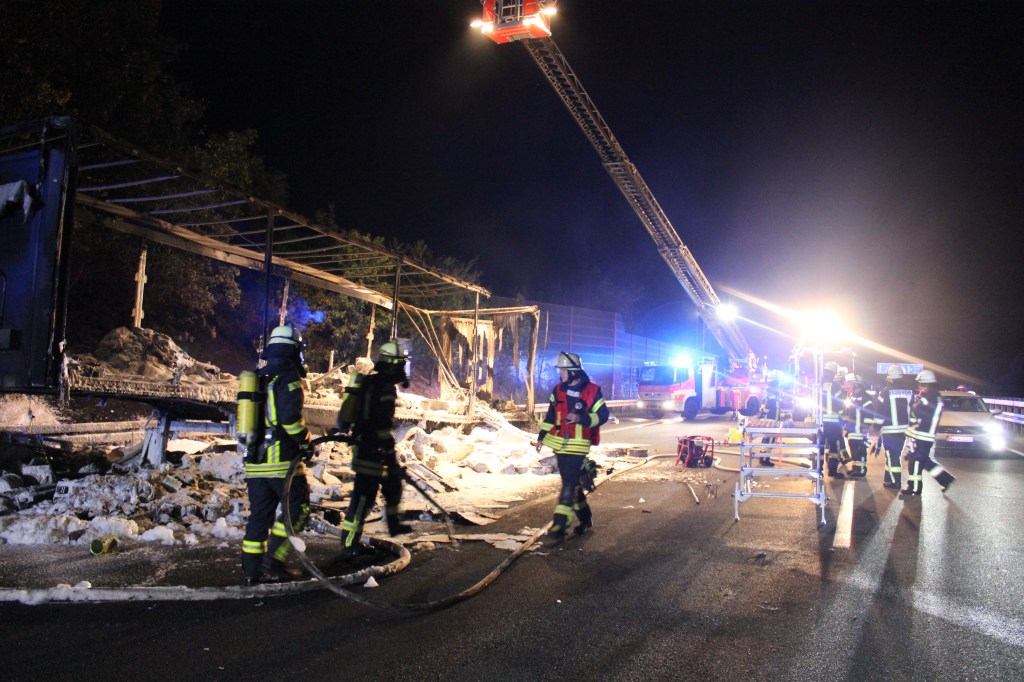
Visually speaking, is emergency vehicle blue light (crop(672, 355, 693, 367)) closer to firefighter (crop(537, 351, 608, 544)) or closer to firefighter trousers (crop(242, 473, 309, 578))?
firefighter (crop(537, 351, 608, 544))

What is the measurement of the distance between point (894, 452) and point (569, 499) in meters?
6.57

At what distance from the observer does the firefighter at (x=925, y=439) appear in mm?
9906

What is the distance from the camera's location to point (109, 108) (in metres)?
12.7

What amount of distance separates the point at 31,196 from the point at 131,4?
30.0ft

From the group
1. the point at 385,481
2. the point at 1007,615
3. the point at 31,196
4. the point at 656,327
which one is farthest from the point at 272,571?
the point at 656,327

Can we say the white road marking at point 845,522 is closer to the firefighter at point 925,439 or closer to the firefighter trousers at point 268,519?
the firefighter at point 925,439

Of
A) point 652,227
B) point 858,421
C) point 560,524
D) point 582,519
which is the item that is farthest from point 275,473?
point 652,227

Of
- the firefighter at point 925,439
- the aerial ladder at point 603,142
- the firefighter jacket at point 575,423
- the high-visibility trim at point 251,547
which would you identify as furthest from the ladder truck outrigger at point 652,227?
the high-visibility trim at point 251,547

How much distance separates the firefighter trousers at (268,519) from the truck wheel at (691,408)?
2345 cm

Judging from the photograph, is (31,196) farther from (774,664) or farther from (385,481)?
(774,664)

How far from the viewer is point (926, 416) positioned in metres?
10.2

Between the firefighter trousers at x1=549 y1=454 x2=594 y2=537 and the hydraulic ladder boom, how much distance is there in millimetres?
14414

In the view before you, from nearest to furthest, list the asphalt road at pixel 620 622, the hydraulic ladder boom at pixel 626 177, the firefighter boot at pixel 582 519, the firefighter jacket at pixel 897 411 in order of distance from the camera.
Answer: the asphalt road at pixel 620 622
the firefighter boot at pixel 582 519
the firefighter jacket at pixel 897 411
the hydraulic ladder boom at pixel 626 177

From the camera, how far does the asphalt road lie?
12.0ft
